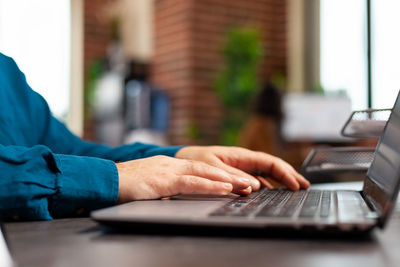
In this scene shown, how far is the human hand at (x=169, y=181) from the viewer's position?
598 millimetres

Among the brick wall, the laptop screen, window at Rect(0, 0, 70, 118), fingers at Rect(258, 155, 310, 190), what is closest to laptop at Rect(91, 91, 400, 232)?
the laptop screen

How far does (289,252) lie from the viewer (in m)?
0.36

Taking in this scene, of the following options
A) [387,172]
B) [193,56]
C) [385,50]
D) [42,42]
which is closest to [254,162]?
[387,172]

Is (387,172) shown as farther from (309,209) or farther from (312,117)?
(312,117)

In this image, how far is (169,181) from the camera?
0.61 meters

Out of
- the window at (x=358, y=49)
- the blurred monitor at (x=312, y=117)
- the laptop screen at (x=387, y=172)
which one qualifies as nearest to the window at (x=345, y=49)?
the window at (x=358, y=49)

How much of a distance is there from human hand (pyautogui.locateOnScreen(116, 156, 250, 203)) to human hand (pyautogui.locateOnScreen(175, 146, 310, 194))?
0.20m

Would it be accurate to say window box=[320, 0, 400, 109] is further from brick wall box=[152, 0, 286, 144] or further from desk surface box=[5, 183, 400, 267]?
desk surface box=[5, 183, 400, 267]

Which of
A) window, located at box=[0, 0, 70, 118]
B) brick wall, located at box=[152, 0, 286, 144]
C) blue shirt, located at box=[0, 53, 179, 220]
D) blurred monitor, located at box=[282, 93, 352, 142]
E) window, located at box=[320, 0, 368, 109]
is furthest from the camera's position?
window, located at box=[0, 0, 70, 118]

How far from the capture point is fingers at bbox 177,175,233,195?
59 cm

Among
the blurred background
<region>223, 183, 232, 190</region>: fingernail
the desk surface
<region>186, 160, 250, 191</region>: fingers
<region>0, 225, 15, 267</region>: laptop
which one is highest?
the blurred background

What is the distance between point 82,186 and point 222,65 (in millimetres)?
3752

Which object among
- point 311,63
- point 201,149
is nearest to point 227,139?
point 311,63

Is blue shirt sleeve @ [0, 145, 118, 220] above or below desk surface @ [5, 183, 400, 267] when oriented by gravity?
above
